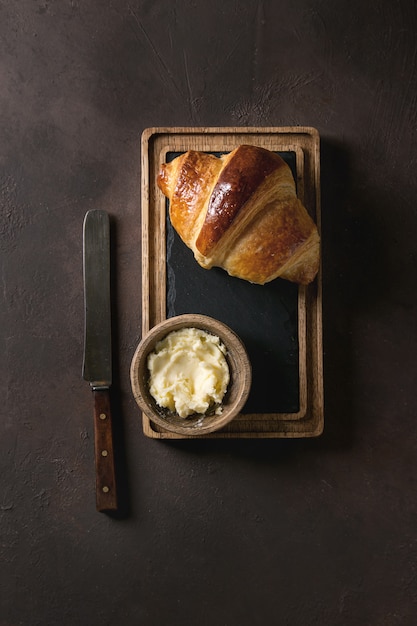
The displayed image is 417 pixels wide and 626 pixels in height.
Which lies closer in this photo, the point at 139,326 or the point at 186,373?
the point at 186,373

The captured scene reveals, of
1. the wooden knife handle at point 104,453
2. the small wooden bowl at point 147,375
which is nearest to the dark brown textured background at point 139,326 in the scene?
the wooden knife handle at point 104,453

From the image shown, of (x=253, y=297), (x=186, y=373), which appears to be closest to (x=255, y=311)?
(x=253, y=297)

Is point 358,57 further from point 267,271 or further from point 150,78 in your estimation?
point 267,271

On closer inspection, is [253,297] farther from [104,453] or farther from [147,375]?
[104,453]

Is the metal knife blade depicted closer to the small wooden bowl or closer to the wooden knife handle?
the wooden knife handle

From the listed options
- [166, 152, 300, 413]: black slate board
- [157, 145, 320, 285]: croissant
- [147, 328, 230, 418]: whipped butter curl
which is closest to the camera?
[157, 145, 320, 285]: croissant

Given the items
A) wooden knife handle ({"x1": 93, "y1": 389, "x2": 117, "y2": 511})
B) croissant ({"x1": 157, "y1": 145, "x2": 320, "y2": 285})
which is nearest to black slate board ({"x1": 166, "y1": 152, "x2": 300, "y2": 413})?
croissant ({"x1": 157, "y1": 145, "x2": 320, "y2": 285})

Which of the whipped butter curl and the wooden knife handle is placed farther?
the wooden knife handle
